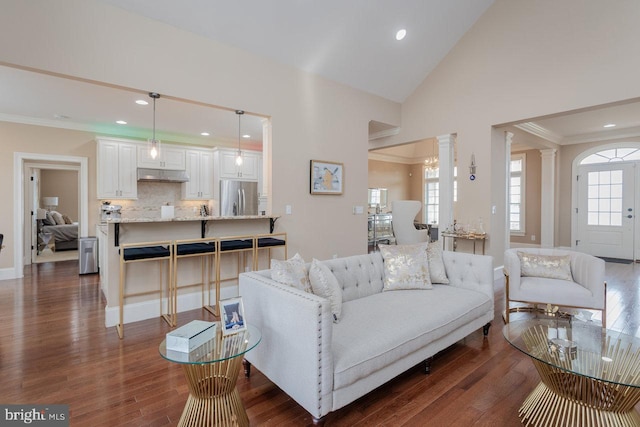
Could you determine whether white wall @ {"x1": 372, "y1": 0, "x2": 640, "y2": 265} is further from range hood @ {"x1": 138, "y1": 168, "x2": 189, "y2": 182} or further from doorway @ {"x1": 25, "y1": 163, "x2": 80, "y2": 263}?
doorway @ {"x1": 25, "y1": 163, "x2": 80, "y2": 263}

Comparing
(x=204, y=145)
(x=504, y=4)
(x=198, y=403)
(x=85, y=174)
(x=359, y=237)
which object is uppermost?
(x=504, y=4)

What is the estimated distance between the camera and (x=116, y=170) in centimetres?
588

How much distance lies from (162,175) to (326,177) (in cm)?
349

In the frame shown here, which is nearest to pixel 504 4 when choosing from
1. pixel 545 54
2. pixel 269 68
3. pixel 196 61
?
pixel 545 54

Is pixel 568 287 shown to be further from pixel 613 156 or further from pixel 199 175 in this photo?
pixel 199 175

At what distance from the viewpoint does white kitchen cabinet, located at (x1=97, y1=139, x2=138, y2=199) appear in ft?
18.9

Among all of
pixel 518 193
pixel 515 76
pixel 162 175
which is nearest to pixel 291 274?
pixel 515 76

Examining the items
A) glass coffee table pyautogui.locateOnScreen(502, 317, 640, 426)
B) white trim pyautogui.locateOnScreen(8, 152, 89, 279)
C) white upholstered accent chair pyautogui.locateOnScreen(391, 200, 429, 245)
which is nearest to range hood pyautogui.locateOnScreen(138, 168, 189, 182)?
white trim pyautogui.locateOnScreen(8, 152, 89, 279)

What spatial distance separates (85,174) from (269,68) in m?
4.12

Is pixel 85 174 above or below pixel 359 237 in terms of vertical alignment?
above

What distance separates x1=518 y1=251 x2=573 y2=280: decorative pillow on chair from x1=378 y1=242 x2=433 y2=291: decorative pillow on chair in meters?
1.27

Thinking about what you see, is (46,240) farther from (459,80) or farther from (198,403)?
(459,80)

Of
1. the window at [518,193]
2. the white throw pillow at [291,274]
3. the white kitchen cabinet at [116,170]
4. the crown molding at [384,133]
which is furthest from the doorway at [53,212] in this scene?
the window at [518,193]

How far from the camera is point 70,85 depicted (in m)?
3.96
